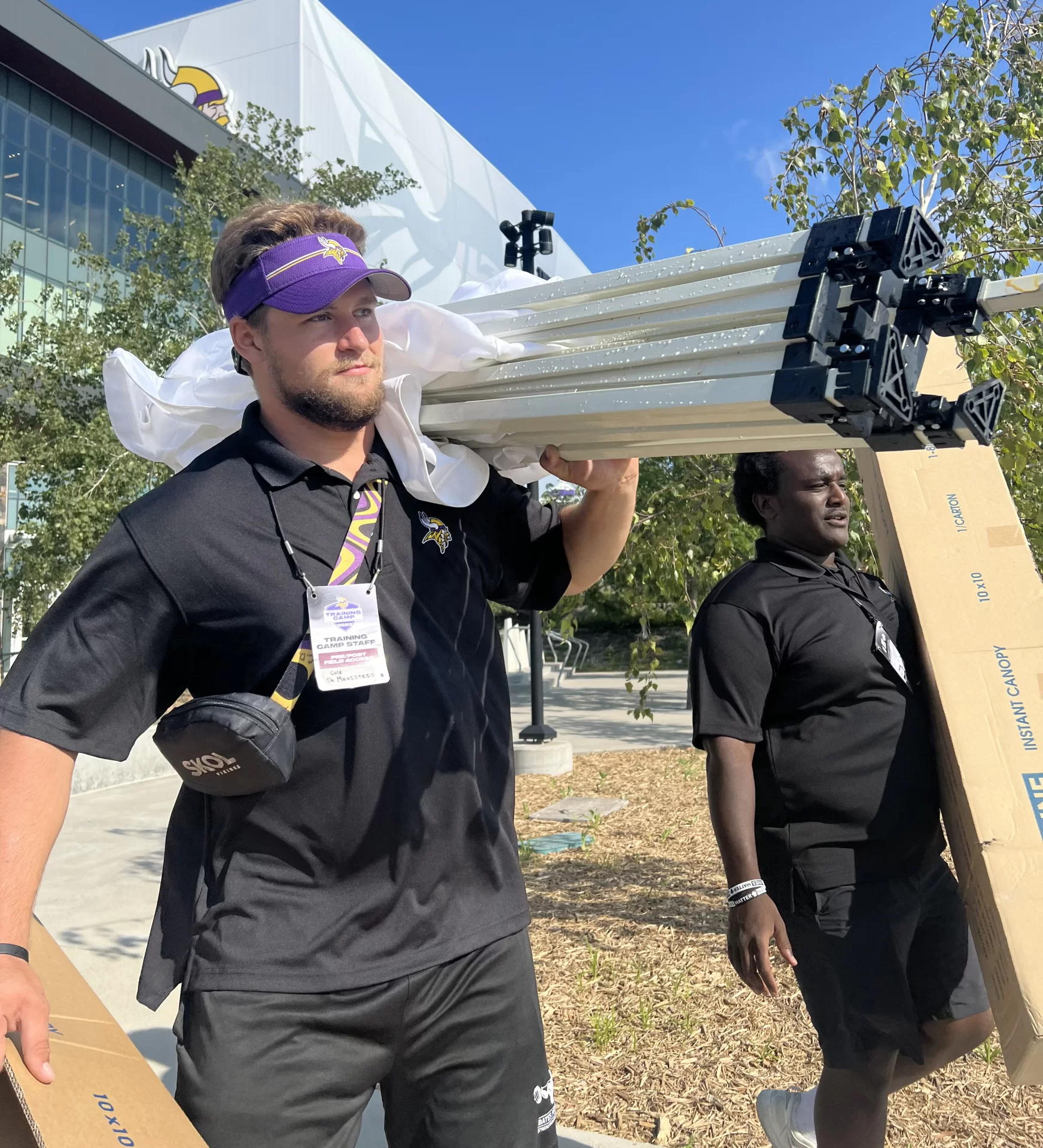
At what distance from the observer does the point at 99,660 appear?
5.84 feet

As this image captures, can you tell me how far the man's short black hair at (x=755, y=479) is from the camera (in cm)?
277

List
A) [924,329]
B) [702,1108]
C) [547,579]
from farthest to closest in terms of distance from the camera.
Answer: [702,1108] → [547,579] → [924,329]

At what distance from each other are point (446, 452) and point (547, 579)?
1.40ft

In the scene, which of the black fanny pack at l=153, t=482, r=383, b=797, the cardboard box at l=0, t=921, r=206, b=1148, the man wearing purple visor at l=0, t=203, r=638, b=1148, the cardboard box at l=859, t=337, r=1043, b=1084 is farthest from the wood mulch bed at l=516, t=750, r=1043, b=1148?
the black fanny pack at l=153, t=482, r=383, b=797

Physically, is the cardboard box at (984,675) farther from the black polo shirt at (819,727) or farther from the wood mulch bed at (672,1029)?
the wood mulch bed at (672,1029)

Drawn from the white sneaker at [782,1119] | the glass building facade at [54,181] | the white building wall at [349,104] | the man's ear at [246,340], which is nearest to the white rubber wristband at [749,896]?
the white sneaker at [782,1119]

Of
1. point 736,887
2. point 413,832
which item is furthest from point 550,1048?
point 413,832

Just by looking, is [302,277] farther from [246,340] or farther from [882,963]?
[882,963]

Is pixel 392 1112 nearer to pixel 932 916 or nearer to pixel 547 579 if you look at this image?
pixel 547 579

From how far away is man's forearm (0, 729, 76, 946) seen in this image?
1619 millimetres

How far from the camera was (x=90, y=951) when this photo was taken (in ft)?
17.1

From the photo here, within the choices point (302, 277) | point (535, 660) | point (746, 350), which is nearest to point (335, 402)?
point (302, 277)

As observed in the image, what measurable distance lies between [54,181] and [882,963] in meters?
32.0

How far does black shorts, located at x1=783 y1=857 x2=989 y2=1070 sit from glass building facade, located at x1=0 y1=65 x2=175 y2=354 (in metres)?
26.0
